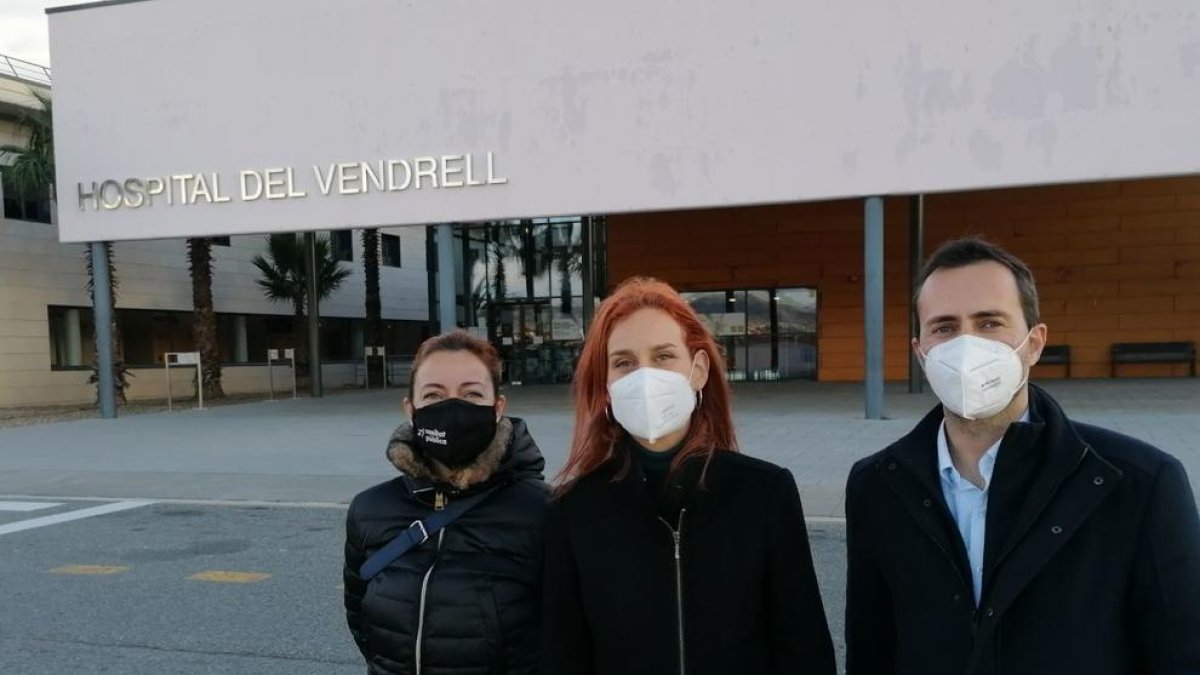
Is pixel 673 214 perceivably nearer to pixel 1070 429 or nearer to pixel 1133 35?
pixel 1133 35

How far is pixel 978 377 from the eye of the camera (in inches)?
72.6

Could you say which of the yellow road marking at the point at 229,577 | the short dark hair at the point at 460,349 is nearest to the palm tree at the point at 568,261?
the yellow road marking at the point at 229,577

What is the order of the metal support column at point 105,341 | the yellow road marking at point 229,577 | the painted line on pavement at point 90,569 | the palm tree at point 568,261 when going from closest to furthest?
the yellow road marking at point 229,577
the painted line on pavement at point 90,569
the metal support column at point 105,341
the palm tree at point 568,261

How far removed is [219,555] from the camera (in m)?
6.40

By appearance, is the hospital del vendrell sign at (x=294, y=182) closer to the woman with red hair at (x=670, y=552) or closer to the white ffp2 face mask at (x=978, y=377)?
the woman with red hair at (x=670, y=552)

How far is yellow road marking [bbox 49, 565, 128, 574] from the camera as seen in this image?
602 centimetres

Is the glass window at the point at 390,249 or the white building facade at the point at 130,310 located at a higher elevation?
the glass window at the point at 390,249

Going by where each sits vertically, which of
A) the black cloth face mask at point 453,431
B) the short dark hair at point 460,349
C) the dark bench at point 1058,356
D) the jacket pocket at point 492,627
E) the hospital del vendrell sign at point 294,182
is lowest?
the dark bench at point 1058,356

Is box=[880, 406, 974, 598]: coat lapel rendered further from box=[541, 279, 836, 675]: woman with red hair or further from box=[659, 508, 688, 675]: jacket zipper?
box=[659, 508, 688, 675]: jacket zipper

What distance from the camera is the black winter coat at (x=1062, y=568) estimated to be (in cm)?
160

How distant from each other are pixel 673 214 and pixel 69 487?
1512 centimetres

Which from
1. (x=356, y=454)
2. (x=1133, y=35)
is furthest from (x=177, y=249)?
(x=1133, y=35)

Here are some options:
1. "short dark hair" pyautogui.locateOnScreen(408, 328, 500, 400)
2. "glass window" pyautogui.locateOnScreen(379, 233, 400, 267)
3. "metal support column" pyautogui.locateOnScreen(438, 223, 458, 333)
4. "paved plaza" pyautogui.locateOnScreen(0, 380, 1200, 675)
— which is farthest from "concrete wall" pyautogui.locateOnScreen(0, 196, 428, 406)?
"short dark hair" pyautogui.locateOnScreen(408, 328, 500, 400)

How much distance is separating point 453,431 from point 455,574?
367mm
